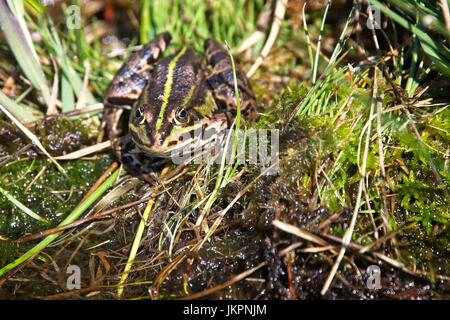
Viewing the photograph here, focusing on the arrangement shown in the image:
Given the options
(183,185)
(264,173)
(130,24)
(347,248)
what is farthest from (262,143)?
(130,24)

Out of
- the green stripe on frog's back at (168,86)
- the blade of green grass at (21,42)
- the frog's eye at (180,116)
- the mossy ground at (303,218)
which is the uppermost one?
the blade of green grass at (21,42)

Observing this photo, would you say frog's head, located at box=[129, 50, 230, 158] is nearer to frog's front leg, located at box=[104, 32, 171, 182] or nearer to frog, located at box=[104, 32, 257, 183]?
frog, located at box=[104, 32, 257, 183]

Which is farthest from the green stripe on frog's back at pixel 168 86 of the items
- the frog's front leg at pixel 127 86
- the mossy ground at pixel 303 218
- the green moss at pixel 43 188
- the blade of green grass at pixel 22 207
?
the blade of green grass at pixel 22 207

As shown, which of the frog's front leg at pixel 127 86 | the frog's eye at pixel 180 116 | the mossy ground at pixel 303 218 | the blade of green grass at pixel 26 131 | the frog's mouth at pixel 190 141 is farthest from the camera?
the frog's front leg at pixel 127 86

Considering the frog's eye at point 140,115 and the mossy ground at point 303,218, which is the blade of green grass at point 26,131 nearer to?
the mossy ground at point 303,218

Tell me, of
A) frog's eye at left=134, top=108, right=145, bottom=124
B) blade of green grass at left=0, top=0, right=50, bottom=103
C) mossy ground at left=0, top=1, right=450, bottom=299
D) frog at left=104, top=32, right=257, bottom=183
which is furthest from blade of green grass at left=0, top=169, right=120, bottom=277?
blade of green grass at left=0, top=0, right=50, bottom=103

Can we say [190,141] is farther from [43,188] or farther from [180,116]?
[43,188]

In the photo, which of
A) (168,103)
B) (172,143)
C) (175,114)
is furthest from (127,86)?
(172,143)

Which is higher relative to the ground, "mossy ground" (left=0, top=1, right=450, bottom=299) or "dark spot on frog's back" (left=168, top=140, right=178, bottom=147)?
"dark spot on frog's back" (left=168, top=140, right=178, bottom=147)

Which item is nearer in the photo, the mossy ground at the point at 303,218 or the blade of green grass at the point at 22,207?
the mossy ground at the point at 303,218
